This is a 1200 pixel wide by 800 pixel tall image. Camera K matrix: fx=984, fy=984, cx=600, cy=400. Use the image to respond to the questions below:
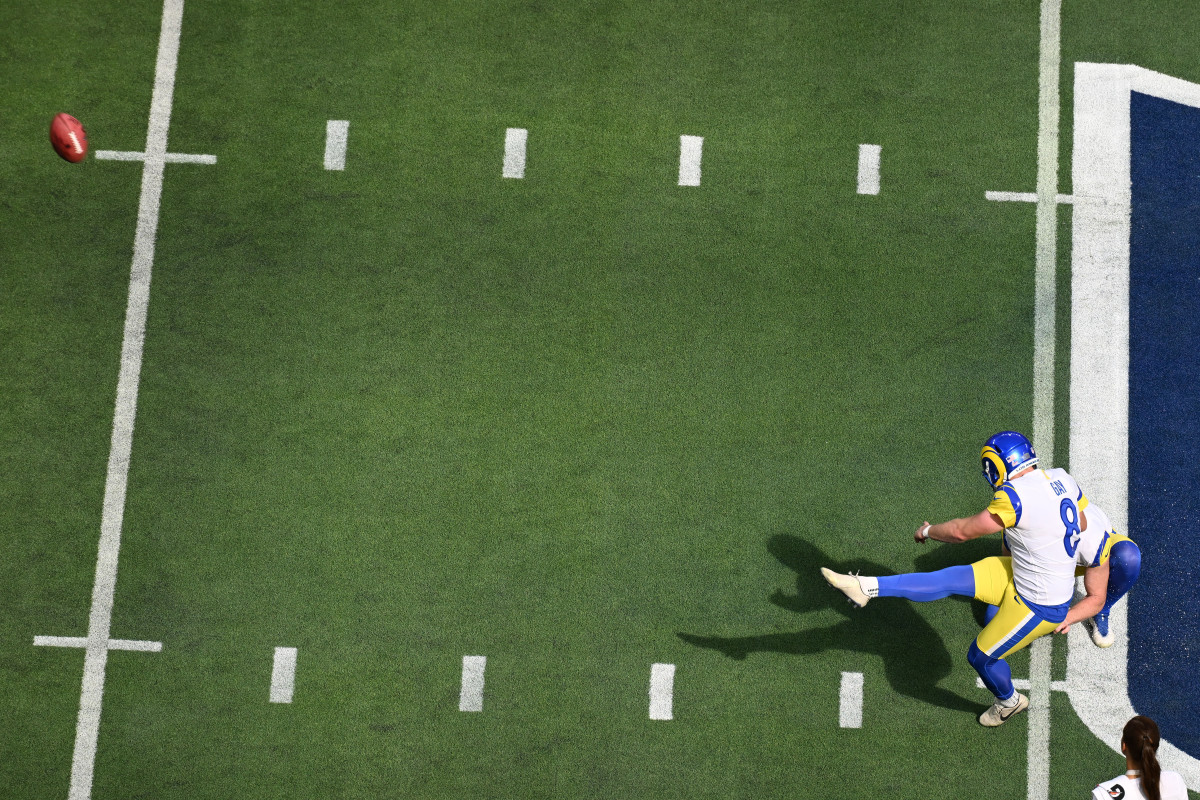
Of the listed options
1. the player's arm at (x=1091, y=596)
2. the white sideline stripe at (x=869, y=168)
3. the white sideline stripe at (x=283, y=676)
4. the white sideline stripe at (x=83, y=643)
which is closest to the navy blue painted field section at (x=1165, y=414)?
the player's arm at (x=1091, y=596)

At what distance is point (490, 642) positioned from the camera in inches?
252

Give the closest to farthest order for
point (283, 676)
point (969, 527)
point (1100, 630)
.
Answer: point (969, 527) < point (1100, 630) < point (283, 676)

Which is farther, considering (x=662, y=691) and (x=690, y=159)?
(x=690, y=159)

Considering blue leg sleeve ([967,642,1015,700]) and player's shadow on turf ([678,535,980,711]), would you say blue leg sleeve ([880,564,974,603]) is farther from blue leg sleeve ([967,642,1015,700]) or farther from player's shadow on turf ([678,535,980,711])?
player's shadow on turf ([678,535,980,711])

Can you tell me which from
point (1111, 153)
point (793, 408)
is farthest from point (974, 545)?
point (1111, 153)

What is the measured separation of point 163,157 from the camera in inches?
270

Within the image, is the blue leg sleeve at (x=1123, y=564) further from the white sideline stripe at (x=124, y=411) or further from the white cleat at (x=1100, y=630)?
the white sideline stripe at (x=124, y=411)

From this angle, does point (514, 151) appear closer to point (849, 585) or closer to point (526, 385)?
point (526, 385)

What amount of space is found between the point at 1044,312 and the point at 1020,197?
0.82 meters

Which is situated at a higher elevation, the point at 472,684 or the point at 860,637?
the point at 860,637

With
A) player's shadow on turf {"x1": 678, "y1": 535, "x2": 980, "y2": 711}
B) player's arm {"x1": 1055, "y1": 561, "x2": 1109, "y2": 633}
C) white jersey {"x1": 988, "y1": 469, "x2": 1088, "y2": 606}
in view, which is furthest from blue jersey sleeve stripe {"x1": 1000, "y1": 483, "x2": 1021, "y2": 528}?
player's shadow on turf {"x1": 678, "y1": 535, "x2": 980, "y2": 711}

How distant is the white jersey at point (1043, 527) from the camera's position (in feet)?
17.7

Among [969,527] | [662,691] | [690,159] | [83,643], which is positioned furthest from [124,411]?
[969,527]

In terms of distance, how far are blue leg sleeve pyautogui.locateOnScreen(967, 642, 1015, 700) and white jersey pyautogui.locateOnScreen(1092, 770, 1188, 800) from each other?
1.55 metres
